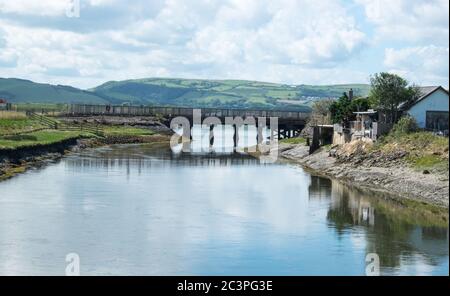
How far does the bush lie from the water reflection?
8981mm

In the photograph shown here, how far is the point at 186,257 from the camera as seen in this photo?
37031 millimetres

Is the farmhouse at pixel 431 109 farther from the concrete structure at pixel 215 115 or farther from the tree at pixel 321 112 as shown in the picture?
the concrete structure at pixel 215 115

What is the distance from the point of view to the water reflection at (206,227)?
36.0 m

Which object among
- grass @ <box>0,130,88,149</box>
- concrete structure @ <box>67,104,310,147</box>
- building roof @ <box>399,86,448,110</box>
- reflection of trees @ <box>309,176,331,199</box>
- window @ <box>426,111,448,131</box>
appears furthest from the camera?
concrete structure @ <box>67,104,310,147</box>

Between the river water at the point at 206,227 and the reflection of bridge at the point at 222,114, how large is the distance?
61689mm

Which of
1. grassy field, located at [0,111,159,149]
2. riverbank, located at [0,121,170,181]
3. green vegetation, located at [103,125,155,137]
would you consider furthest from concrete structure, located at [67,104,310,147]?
grassy field, located at [0,111,159,149]

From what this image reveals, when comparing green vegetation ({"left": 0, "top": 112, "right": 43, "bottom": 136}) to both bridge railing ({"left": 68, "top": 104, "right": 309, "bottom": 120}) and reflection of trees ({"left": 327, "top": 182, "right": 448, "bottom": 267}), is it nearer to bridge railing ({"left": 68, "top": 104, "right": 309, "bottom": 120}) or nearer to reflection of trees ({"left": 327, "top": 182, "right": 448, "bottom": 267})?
bridge railing ({"left": 68, "top": 104, "right": 309, "bottom": 120})

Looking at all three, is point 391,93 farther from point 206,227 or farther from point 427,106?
point 206,227

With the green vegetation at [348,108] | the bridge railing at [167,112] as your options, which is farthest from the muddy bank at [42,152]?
the green vegetation at [348,108]

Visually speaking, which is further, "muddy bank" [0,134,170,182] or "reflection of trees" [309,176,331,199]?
"muddy bank" [0,134,170,182]

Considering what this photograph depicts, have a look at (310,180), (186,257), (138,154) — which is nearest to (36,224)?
(186,257)

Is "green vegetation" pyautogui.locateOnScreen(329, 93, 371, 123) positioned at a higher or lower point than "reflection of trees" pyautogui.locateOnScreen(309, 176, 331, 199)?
higher

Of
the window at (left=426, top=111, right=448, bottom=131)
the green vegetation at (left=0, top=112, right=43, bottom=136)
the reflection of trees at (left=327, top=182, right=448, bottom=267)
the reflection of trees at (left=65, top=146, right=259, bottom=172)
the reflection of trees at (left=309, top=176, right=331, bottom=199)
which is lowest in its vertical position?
the reflection of trees at (left=327, top=182, right=448, bottom=267)

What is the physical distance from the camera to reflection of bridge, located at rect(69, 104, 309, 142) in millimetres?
132550
